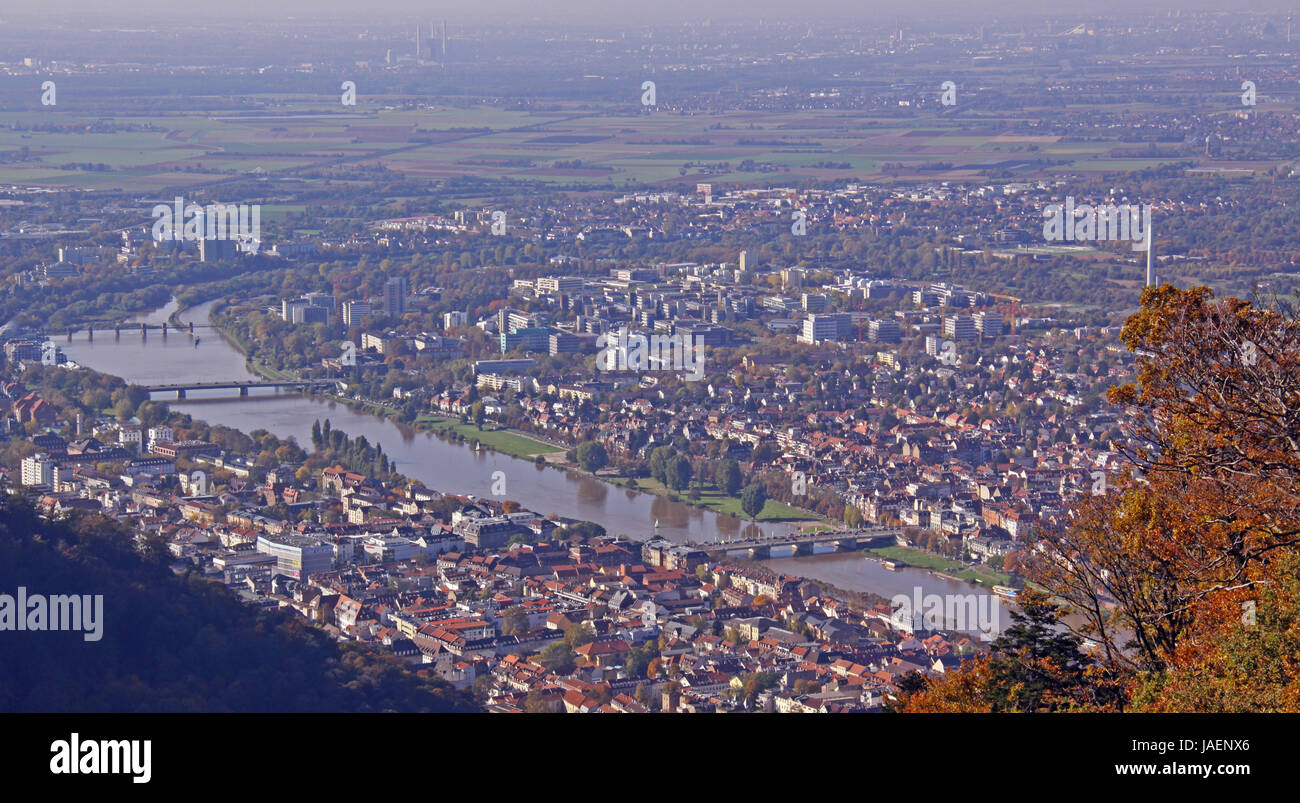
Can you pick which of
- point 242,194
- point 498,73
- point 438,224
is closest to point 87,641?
point 438,224

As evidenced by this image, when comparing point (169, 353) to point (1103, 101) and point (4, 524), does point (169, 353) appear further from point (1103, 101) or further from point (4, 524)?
point (1103, 101)

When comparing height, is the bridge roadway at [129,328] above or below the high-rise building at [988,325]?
below

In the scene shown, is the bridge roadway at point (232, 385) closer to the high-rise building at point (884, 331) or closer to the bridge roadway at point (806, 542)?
the high-rise building at point (884, 331)

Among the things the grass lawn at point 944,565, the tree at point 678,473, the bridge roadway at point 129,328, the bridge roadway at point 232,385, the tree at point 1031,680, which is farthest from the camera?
the bridge roadway at point 129,328

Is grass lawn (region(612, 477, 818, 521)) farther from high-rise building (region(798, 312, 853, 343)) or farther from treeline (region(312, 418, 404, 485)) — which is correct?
high-rise building (region(798, 312, 853, 343))

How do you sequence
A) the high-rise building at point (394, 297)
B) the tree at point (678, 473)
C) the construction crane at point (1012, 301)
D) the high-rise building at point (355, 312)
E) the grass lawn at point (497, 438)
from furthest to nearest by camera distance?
the high-rise building at point (394, 297) → the high-rise building at point (355, 312) → the construction crane at point (1012, 301) → the grass lawn at point (497, 438) → the tree at point (678, 473)

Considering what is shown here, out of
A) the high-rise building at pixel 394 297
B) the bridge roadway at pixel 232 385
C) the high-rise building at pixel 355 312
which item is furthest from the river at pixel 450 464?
the high-rise building at pixel 394 297

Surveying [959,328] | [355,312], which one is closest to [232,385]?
[355,312]
